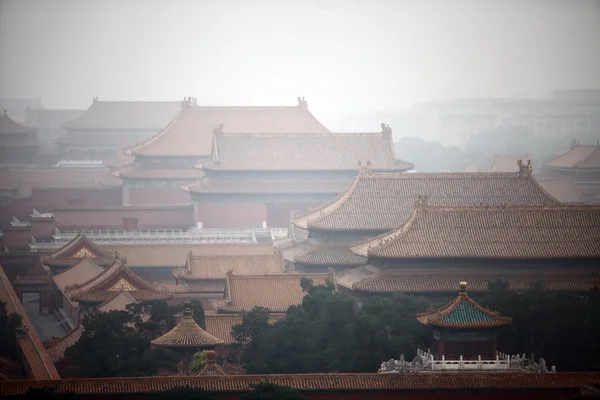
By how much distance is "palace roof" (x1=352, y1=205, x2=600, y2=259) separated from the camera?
33062 millimetres

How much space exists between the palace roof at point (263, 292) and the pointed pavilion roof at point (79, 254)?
1012 centimetres

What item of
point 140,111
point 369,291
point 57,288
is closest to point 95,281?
point 57,288

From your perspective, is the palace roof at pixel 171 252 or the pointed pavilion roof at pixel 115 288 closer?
the pointed pavilion roof at pixel 115 288

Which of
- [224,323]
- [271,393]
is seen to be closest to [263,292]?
[224,323]

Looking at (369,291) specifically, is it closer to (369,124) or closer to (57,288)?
(57,288)

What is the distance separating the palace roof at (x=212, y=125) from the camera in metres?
59.2

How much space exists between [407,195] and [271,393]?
1477 centimetres

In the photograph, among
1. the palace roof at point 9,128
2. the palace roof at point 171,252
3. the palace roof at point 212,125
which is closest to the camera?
the palace roof at point 171,252

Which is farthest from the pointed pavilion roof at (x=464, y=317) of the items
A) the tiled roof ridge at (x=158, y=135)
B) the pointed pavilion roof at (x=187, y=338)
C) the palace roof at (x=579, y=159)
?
the palace roof at (x=579, y=159)

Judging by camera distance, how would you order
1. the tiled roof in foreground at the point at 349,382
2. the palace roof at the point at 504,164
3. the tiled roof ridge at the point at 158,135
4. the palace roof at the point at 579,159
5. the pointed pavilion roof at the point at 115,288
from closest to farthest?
1. the tiled roof in foreground at the point at 349,382
2. the pointed pavilion roof at the point at 115,288
3. the tiled roof ridge at the point at 158,135
4. the palace roof at the point at 579,159
5. the palace roof at the point at 504,164

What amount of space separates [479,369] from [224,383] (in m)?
5.20

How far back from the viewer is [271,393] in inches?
952

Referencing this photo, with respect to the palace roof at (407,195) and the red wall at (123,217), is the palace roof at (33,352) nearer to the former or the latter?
the palace roof at (407,195)

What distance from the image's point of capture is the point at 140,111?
83812mm
